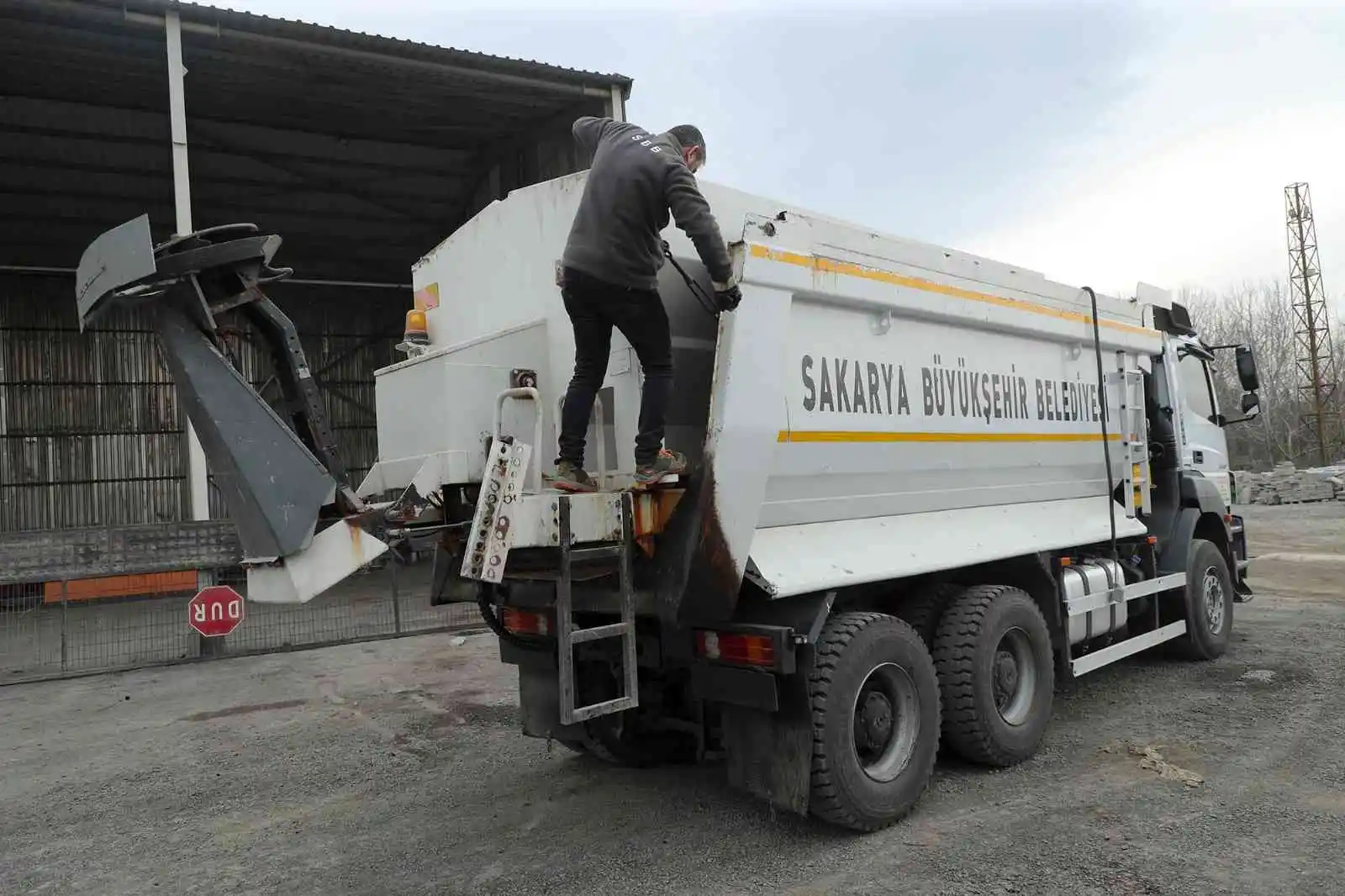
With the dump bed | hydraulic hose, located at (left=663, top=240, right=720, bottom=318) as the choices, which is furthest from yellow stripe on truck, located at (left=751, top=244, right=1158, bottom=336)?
hydraulic hose, located at (left=663, top=240, right=720, bottom=318)

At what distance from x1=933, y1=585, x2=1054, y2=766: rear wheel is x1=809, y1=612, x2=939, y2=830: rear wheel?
0.25 m

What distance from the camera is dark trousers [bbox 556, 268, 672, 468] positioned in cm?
369

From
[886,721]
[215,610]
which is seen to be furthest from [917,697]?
[215,610]

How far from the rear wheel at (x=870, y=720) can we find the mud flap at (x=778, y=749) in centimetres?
5

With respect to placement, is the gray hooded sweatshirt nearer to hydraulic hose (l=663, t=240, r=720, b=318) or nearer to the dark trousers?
the dark trousers

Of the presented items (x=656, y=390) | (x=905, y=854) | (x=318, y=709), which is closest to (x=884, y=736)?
(x=905, y=854)

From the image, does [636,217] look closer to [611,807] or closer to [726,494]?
[726,494]

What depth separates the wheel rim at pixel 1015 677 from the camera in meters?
4.91

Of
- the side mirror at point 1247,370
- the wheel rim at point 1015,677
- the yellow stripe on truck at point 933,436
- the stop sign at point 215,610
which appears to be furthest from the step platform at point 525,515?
the stop sign at point 215,610

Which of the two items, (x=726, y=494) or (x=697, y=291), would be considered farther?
(x=697, y=291)

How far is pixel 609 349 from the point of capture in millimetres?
3875

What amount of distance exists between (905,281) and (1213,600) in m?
4.54

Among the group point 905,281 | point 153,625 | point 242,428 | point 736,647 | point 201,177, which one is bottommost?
point 153,625

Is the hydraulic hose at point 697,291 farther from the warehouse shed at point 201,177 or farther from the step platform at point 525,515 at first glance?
the warehouse shed at point 201,177
